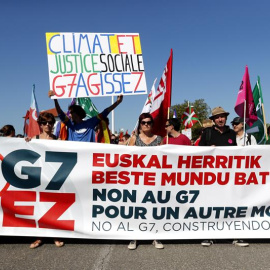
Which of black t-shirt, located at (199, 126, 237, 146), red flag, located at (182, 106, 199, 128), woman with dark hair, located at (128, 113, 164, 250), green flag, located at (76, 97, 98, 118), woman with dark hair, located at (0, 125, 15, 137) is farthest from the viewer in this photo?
red flag, located at (182, 106, 199, 128)

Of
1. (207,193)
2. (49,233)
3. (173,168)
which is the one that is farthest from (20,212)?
(207,193)

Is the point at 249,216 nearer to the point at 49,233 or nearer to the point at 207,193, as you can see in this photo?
the point at 207,193

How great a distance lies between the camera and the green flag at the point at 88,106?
368 inches

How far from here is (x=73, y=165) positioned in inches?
150

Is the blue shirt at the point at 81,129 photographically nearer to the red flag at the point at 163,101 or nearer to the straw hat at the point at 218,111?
the red flag at the point at 163,101

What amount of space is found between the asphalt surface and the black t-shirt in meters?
1.32

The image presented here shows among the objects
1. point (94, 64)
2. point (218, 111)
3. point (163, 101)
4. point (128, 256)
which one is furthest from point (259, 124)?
point (128, 256)

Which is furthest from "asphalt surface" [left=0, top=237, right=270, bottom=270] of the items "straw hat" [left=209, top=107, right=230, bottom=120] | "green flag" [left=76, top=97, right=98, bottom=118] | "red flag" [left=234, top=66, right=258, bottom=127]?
"green flag" [left=76, top=97, right=98, bottom=118]

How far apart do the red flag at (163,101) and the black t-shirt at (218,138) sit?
0.81m

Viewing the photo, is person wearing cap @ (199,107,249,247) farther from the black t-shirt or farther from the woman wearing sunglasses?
the woman wearing sunglasses

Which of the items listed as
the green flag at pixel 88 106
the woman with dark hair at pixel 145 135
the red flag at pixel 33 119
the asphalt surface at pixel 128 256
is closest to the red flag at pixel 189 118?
the green flag at pixel 88 106

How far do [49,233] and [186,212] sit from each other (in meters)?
1.73

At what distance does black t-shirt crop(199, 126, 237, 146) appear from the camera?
4.22 metres

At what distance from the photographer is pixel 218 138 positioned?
425cm
